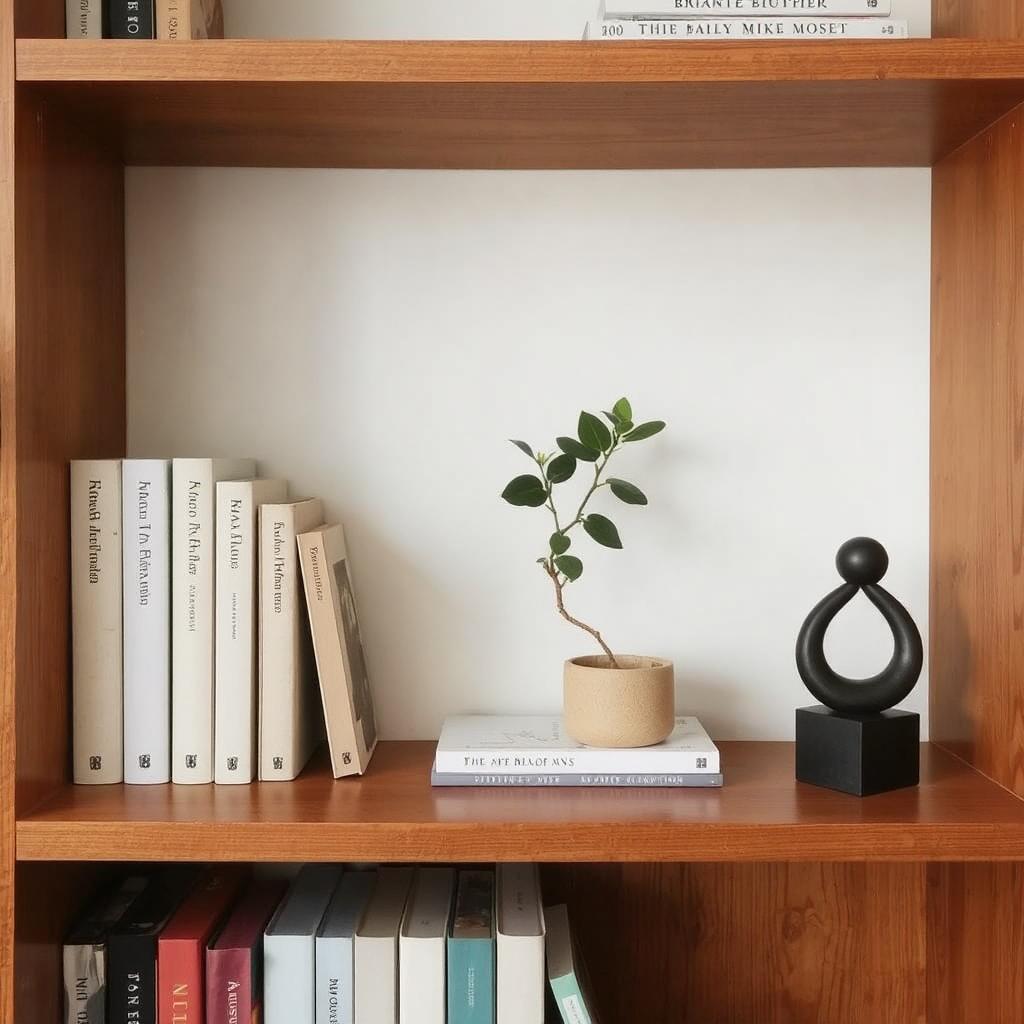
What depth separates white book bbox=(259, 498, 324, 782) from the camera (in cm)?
101

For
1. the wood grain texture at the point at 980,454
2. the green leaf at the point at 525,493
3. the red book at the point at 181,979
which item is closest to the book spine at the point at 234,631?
the red book at the point at 181,979

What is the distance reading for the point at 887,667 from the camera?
1.01 meters

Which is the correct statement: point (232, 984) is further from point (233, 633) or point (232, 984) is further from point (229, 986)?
point (233, 633)

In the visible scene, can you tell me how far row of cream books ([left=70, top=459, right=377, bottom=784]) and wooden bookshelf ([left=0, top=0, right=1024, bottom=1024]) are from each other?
0.08 feet

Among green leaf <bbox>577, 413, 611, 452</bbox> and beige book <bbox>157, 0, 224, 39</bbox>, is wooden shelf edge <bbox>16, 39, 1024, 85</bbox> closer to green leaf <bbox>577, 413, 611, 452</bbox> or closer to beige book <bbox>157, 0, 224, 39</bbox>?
beige book <bbox>157, 0, 224, 39</bbox>

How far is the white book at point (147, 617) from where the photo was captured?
39.2 inches

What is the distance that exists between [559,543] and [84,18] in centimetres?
68

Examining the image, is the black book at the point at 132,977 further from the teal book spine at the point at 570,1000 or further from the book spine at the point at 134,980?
the teal book spine at the point at 570,1000

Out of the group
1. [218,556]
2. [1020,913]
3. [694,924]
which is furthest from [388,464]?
[1020,913]

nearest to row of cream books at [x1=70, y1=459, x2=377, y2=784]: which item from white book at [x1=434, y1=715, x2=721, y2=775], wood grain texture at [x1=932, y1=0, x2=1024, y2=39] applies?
white book at [x1=434, y1=715, x2=721, y2=775]

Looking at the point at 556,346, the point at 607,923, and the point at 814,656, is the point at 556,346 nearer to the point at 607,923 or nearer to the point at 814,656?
the point at 814,656

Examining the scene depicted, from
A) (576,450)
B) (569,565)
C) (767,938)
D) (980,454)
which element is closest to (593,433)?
(576,450)

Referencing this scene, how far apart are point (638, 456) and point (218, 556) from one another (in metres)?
0.47

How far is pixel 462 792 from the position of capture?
0.99 m
